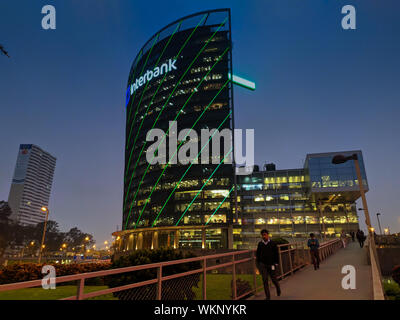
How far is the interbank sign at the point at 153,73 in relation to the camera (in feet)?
251

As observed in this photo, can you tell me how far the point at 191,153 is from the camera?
66.2 meters

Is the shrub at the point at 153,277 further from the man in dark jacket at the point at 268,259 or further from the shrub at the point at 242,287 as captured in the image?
the man in dark jacket at the point at 268,259

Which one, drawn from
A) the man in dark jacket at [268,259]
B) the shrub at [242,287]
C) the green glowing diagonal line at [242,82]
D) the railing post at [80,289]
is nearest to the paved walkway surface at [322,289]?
the shrub at [242,287]

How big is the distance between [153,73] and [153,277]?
7982 cm

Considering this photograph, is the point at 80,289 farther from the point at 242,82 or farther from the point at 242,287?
the point at 242,82

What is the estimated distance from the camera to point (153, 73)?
262ft

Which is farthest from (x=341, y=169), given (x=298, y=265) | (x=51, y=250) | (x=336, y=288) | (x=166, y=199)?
(x=51, y=250)

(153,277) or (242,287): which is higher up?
(153,277)

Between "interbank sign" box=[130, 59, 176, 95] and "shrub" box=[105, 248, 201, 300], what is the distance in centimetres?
7398

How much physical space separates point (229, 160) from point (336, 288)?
5594cm

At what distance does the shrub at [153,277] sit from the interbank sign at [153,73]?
243 ft
